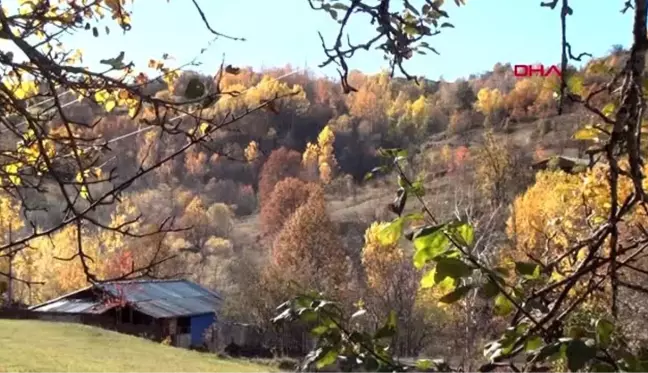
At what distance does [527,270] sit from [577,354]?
18 cm

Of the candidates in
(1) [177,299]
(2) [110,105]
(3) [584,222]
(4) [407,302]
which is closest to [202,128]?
(2) [110,105]

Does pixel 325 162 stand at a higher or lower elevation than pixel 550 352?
higher

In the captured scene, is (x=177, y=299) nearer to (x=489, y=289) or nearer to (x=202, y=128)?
(x=202, y=128)

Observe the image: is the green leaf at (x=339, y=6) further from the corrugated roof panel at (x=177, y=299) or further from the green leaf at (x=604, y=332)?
the corrugated roof panel at (x=177, y=299)

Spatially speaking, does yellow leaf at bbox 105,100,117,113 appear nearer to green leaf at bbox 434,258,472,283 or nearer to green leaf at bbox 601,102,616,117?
green leaf at bbox 601,102,616,117

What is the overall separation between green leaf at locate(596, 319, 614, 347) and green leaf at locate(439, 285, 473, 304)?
119 mm

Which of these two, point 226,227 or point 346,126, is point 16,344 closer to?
point 226,227

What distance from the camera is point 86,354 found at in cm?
1766

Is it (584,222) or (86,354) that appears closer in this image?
(584,222)

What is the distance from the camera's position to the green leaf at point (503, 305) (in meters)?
0.85

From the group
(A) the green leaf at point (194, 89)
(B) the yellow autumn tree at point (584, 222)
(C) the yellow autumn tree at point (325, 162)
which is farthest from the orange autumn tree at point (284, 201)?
(A) the green leaf at point (194, 89)

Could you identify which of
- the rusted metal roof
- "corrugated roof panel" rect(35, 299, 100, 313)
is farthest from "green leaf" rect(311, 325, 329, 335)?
"corrugated roof panel" rect(35, 299, 100, 313)

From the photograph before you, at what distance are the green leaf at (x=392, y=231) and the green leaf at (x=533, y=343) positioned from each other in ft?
0.53

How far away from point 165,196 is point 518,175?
88.0 ft
